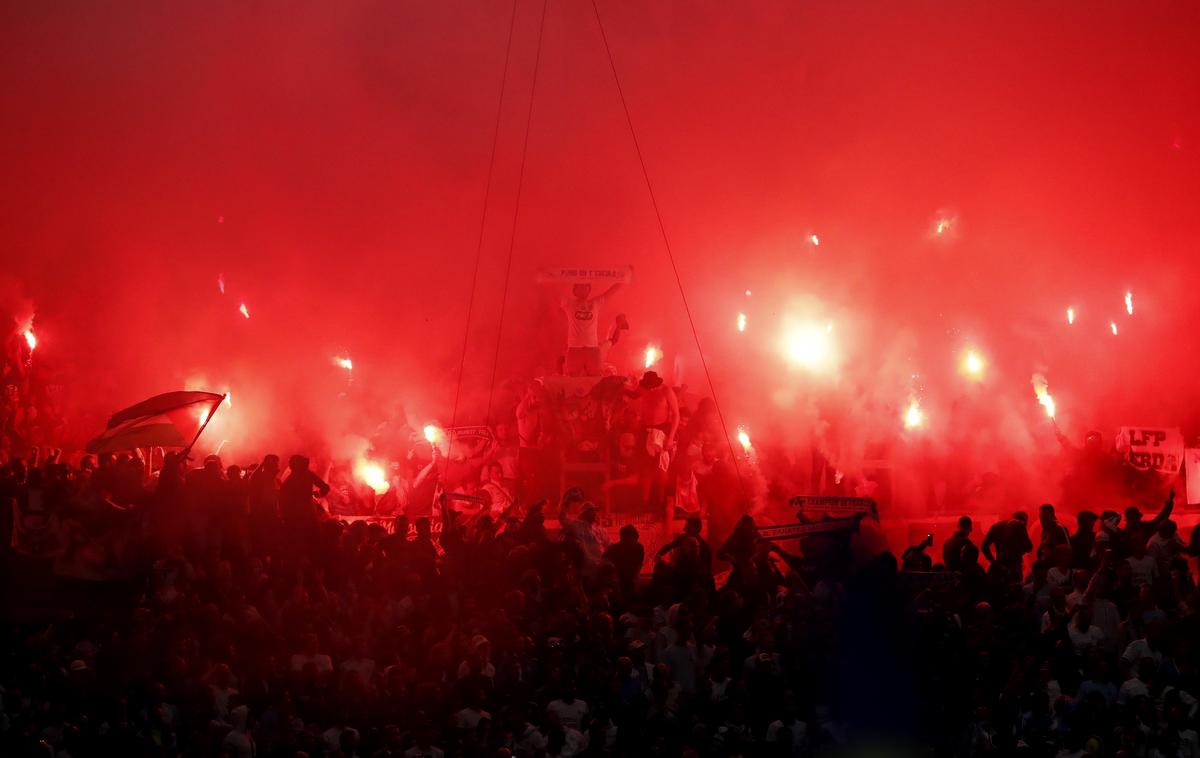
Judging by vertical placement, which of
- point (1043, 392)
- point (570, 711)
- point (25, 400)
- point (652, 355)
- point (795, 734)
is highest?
point (652, 355)

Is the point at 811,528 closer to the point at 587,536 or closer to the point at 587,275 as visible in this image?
the point at 587,536

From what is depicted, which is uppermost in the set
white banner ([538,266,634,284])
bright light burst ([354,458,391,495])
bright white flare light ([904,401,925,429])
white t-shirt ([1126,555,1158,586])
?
white banner ([538,266,634,284])

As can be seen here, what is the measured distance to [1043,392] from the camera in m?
22.8

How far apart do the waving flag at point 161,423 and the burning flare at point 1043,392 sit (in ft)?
48.6

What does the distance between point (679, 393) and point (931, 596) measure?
852cm

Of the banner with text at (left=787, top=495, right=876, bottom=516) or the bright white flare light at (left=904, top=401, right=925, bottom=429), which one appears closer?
the banner with text at (left=787, top=495, right=876, bottom=516)

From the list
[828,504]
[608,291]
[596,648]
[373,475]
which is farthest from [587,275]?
[596,648]

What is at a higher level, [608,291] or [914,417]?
[608,291]

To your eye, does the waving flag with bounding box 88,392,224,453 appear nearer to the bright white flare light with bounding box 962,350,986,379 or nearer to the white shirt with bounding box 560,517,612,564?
the white shirt with bounding box 560,517,612,564

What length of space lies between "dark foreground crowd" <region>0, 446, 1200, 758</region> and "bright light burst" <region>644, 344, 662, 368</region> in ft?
48.2

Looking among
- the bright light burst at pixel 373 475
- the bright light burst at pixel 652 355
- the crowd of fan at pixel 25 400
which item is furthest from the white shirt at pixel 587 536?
the crowd of fan at pixel 25 400

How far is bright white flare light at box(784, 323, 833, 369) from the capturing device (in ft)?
79.7

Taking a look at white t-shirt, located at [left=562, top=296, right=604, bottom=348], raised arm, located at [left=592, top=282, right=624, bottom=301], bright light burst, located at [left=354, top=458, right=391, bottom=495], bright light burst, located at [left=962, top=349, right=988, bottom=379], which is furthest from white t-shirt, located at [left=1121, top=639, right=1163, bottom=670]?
bright light burst, located at [left=962, top=349, right=988, bottom=379]

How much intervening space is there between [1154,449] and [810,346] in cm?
870
